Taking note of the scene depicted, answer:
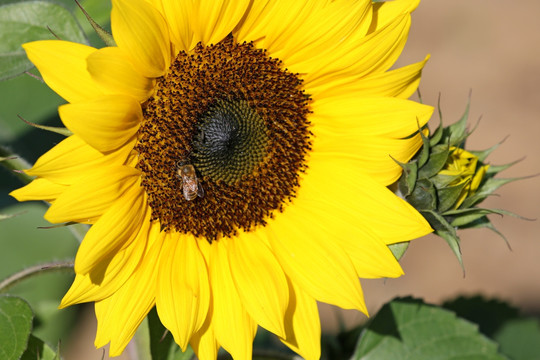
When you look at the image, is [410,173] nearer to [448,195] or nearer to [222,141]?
[448,195]

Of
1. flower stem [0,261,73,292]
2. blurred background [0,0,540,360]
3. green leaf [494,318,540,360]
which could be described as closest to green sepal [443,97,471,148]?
flower stem [0,261,73,292]

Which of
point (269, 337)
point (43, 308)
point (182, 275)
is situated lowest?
point (43, 308)

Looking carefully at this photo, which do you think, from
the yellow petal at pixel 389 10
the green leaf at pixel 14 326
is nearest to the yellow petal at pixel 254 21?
the yellow petal at pixel 389 10

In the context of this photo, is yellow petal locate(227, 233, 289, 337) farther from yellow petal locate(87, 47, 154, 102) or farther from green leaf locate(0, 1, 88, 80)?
green leaf locate(0, 1, 88, 80)

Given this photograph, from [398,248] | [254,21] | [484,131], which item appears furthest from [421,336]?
[484,131]

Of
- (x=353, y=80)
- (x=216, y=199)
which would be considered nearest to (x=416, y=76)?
(x=353, y=80)

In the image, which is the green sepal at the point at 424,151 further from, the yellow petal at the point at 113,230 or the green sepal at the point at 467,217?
the yellow petal at the point at 113,230

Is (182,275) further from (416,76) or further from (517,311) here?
(517,311)
